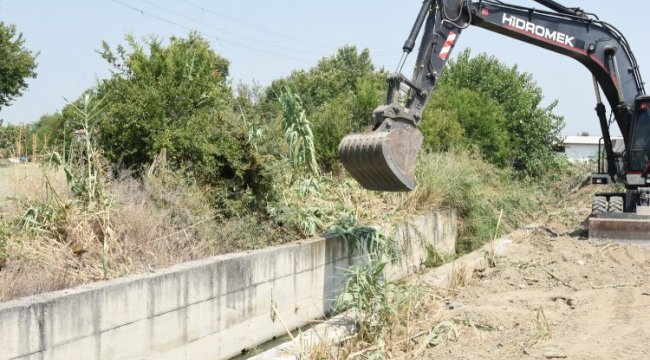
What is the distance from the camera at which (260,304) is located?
9602 mm

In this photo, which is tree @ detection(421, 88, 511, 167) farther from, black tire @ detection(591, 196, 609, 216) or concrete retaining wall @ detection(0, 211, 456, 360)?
concrete retaining wall @ detection(0, 211, 456, 360)

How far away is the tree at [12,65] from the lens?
98.5 ft

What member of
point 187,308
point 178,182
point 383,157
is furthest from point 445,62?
point 187,308

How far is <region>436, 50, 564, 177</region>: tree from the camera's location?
31484mm

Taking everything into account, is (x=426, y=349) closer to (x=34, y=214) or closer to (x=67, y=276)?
(x=67, y=276)

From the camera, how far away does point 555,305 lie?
947 cm

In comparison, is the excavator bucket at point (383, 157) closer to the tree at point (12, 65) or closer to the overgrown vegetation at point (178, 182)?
the overgrown vegetation at point (178, 182)

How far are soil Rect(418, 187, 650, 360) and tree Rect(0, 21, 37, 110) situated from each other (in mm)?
24220

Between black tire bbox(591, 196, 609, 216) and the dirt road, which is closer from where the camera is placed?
the dirt road

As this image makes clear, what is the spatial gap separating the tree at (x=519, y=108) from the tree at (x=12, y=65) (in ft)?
59.3

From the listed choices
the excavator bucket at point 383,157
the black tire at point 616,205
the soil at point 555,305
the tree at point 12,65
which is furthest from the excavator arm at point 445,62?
the tree at point 12,65

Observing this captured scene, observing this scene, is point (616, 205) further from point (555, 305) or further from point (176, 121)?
point (176, 121)

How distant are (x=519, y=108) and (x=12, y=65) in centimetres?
2232

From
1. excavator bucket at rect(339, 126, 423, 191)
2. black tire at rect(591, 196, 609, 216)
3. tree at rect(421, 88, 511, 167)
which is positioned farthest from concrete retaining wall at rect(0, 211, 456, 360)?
tree at rect(421, 88, 511, 167)
